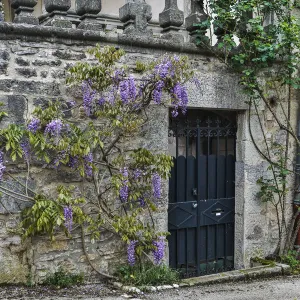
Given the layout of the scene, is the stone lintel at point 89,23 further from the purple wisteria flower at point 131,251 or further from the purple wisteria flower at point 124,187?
the purple wisteria flower at point 131,251

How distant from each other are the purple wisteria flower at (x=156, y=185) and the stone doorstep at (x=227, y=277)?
0.90 metres

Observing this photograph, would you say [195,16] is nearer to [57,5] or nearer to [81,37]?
[81,37]

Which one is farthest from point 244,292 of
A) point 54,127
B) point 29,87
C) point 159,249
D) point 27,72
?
point 27,72

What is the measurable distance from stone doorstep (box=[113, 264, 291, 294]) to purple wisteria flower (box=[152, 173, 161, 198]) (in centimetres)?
90

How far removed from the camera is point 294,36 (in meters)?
5.59

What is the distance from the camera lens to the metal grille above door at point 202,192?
573 centimetres

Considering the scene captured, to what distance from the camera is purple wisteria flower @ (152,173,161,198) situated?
5.05 metres

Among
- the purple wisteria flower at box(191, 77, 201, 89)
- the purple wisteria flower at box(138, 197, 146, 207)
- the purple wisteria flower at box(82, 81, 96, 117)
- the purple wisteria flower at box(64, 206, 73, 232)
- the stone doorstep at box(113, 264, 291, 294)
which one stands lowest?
the stone doorstep at box(113, 264, 291, 294)

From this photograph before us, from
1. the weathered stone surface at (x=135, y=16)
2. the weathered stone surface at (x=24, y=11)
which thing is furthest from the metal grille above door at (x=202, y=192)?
the weathered stone surface at (x=24, y=11)

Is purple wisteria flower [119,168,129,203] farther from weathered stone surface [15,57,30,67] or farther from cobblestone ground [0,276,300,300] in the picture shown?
weathered stone surface [15,57,30,67]

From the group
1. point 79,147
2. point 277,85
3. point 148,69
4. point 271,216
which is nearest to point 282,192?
point 271,216

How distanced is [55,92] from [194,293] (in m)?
2.30

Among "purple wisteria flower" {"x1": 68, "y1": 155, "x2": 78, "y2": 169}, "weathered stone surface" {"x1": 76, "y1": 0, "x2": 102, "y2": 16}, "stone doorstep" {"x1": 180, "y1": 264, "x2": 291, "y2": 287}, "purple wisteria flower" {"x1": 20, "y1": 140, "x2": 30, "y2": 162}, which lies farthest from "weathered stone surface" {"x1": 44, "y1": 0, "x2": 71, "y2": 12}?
"stone doorstep" {"x1": 180, "y1": 264, "x2": 291, "y2": 287}

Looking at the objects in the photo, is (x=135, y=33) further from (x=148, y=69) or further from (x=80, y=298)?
(x=80, y=298)
